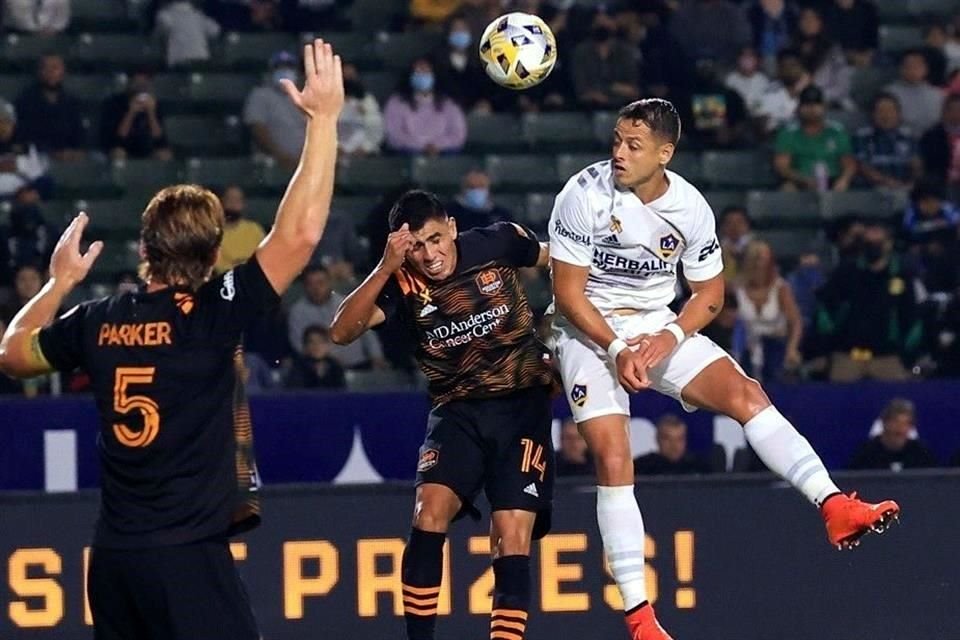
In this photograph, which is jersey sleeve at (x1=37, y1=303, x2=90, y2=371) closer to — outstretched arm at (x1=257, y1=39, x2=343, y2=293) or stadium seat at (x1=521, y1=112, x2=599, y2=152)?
outstretched arm at (x1=257, y1=39, x2=343, y2=293)

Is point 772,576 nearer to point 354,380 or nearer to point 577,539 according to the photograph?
point 577,539

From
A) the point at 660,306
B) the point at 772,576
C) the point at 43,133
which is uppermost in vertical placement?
the point at 43,133

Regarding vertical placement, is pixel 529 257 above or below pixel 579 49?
below

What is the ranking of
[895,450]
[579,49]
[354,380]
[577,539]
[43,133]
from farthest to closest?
[579,49] < [43,133] < [354,380] < [895,450] < [577,539]

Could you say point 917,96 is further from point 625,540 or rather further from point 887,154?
point 625,540

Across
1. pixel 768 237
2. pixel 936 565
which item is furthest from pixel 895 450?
pixel 768 237

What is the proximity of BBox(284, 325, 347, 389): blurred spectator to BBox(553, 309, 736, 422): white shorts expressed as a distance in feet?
18.4

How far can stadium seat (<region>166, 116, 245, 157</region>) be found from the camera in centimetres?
1739

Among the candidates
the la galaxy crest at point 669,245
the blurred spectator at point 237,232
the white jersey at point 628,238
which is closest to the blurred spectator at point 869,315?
the blurred spectator at point 237,232

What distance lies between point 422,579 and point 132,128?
9.09 meters

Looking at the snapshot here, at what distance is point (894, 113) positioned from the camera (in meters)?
17.5

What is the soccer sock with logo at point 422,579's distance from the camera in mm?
8453

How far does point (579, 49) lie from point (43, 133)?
453 centimetres

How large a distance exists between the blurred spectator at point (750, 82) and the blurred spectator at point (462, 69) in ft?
7.29
